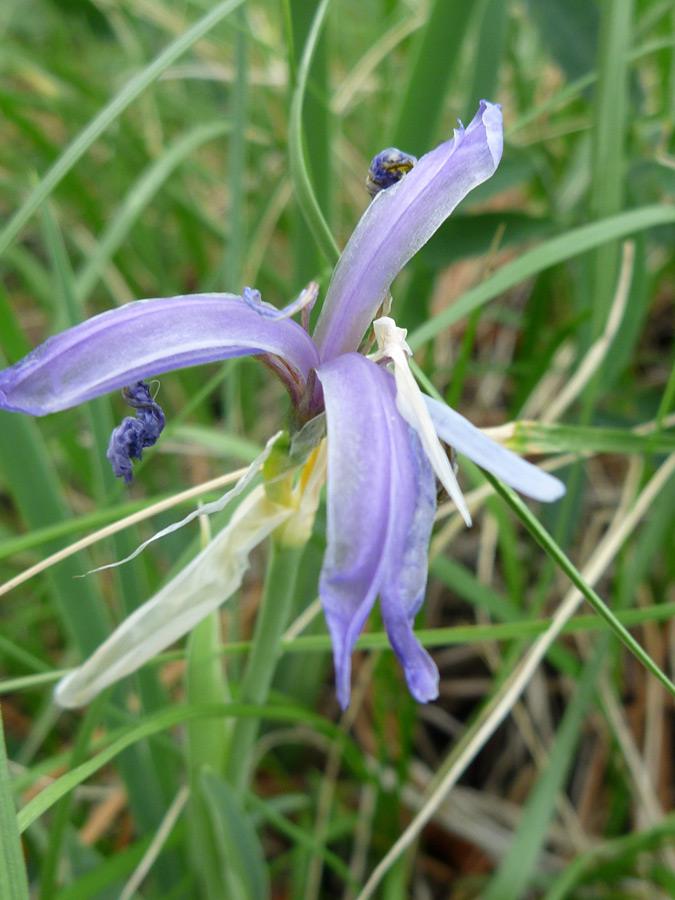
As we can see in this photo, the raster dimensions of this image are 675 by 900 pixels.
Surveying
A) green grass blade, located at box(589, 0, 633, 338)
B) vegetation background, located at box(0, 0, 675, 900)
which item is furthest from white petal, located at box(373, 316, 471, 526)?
green grass blade, located at box(589, 0, 633, 338)

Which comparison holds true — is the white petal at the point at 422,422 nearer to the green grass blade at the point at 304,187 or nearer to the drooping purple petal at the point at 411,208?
the drooping purple petal at the point at 411,208

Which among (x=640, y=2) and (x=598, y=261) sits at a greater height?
(x=640, y=2)

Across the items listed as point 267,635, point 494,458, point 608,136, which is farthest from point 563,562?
point 608,136

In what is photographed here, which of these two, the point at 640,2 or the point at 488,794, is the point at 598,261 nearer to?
the point at 640,2

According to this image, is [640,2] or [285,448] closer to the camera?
[285,448]

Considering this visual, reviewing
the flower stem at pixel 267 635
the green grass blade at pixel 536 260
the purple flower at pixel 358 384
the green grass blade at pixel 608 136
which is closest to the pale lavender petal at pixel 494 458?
the purple flower at pixel 358 384

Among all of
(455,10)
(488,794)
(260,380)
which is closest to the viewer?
(455,10)

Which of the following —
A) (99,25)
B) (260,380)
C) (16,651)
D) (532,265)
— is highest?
(99,25)

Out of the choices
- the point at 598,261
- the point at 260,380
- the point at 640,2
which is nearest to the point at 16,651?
the point at 598,261
